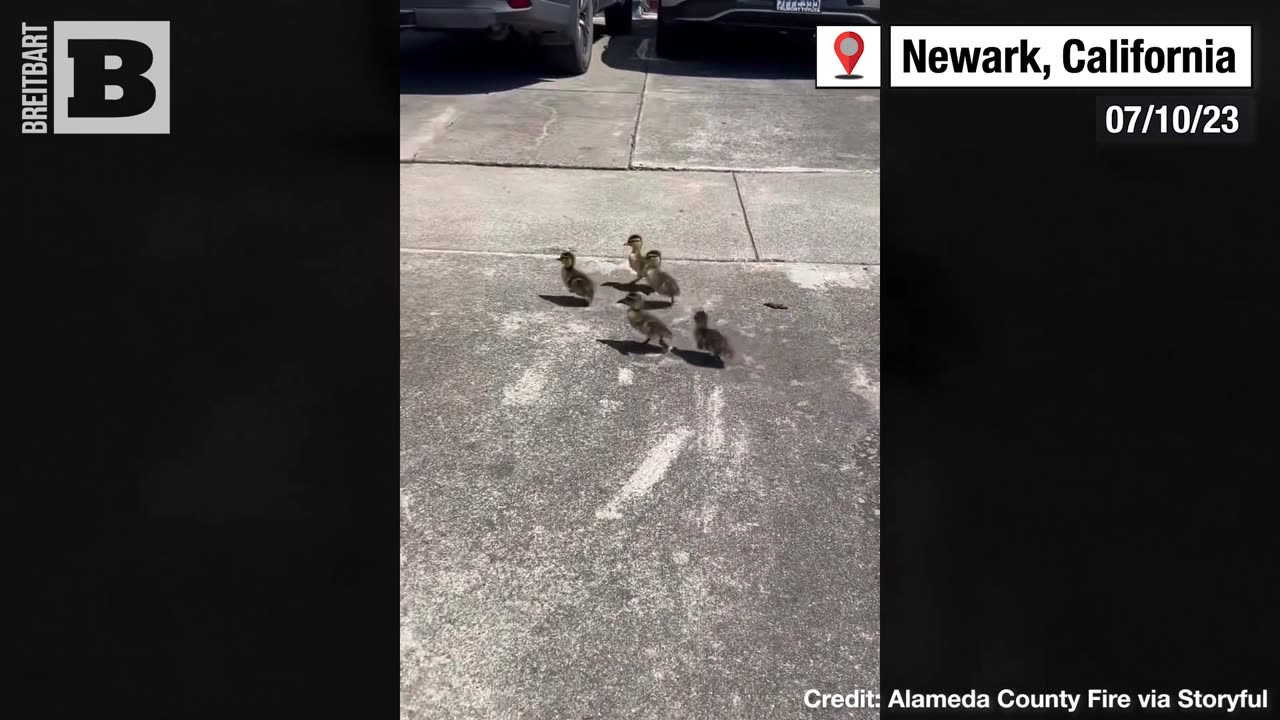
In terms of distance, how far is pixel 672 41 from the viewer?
13641 millimetres

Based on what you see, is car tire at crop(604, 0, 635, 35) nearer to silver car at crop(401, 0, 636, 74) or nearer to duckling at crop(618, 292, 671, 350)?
silver car at crop(401, 0, 636, 74)

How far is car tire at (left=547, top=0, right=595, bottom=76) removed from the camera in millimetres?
12023

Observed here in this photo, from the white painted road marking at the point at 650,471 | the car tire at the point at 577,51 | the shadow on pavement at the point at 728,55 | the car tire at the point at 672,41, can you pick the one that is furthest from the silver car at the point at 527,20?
the white painted road marking at the point at 650,471

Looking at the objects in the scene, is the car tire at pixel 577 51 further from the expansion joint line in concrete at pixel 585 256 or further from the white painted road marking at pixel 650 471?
the white painted road marking at pixel 650 471

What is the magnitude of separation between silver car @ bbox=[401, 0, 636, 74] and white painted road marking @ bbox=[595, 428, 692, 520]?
6758 mm

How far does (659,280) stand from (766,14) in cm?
686

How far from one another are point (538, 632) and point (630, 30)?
14.1 meters

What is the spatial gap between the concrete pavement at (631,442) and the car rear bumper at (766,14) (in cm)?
326

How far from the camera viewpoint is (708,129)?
33.1 ft

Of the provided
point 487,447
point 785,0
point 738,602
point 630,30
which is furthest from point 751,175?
point 630,30

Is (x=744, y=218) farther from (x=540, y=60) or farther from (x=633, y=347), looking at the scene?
(x=540, y=60)

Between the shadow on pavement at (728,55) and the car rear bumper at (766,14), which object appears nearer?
the car rear bumper at (766,14)

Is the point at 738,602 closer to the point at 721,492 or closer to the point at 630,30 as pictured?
the point at 721,492

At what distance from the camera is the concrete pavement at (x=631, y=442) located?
3148 millimetres
